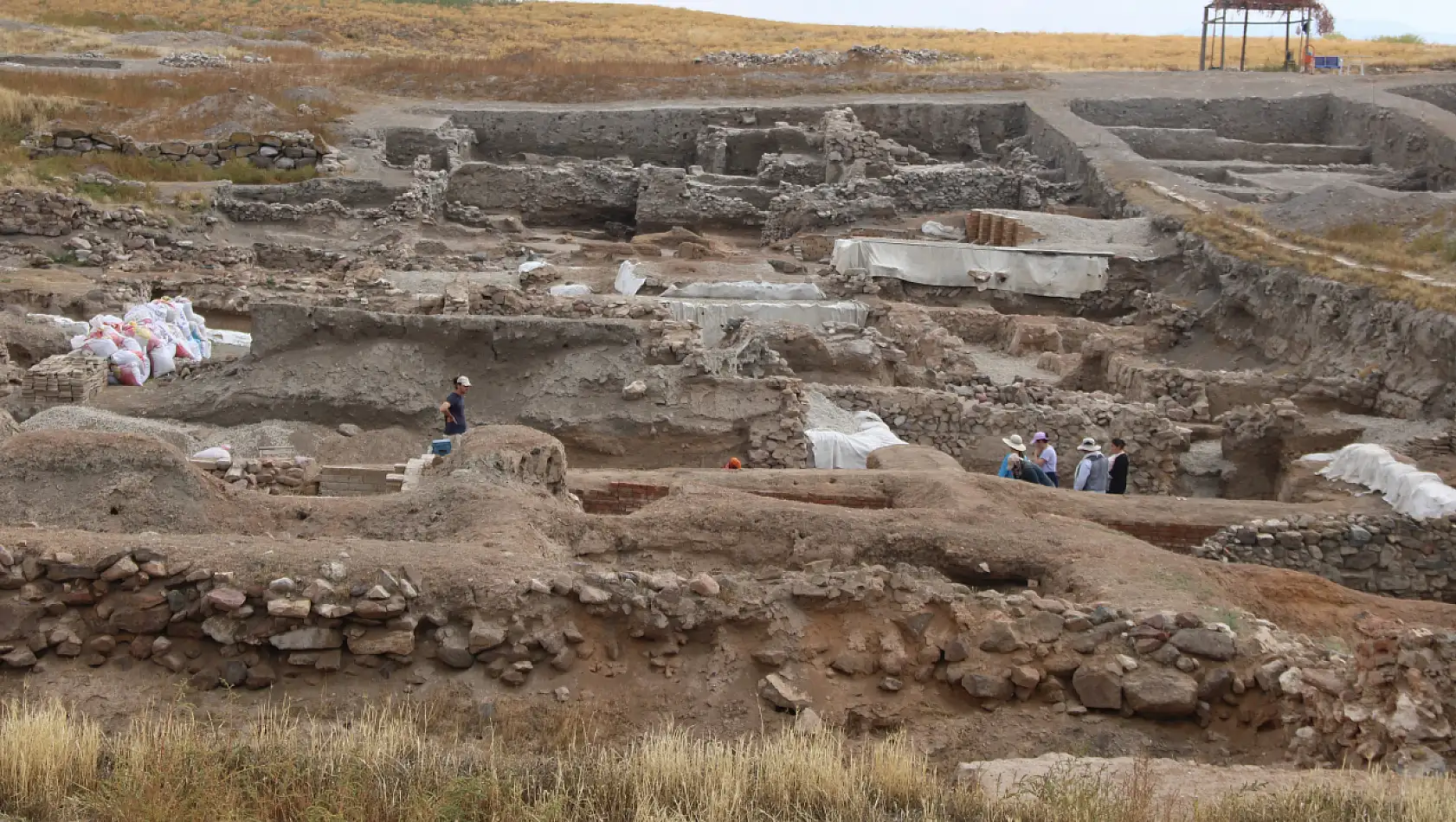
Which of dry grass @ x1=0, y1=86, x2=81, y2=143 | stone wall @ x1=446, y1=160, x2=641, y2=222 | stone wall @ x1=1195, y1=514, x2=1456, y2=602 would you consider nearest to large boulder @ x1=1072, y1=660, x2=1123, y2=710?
stone wall @ x1=1195, y1=514, x2=1456, y2=602

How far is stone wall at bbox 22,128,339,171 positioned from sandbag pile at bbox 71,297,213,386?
33.7 feet

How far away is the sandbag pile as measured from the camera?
13461 mm

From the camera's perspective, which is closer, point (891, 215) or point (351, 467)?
point (351, 467)

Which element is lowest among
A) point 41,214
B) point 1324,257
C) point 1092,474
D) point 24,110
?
point 1092,474

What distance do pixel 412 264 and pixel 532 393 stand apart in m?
8.47

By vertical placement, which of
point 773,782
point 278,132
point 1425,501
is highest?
point 278,132

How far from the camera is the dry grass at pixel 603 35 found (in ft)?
137

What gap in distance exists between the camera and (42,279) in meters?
17.2

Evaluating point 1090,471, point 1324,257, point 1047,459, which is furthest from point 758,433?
point 1324,257

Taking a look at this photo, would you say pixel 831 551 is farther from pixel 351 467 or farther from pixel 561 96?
pixel 561 96

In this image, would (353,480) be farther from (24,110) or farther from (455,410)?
(24,110)

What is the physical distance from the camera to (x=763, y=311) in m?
17.9

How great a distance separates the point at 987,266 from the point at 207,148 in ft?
48.3

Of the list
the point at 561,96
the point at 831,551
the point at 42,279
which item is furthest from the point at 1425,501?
the point at 561,96
